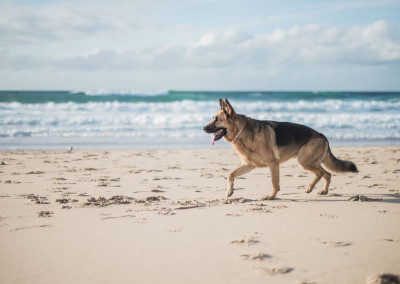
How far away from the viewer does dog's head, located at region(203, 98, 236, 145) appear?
19.6 feet

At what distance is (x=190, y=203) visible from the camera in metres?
5.44

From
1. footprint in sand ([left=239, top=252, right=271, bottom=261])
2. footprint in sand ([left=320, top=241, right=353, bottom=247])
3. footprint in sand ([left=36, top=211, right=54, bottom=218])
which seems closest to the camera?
footprint in sand ([left=239, top=252, right=271, bottom=261])

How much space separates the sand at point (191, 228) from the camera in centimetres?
314

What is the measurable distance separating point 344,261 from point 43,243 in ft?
9.24

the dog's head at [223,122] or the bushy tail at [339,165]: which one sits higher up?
the dog's head at [223,122]

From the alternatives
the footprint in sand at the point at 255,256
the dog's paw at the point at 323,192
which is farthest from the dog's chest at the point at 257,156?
the footprint in sand at the point at 255,256

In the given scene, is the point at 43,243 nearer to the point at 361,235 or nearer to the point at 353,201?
the point at 361,235

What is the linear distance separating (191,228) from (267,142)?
7.34 ft

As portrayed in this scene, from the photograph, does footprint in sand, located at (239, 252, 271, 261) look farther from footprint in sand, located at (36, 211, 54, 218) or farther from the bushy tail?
the bushy tail

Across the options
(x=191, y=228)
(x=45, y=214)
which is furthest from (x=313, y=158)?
(x=45, y=214)

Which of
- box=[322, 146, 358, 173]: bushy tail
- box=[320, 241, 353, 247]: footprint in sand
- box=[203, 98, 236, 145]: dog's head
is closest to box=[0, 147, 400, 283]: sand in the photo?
box=[320, 241, 353, 247]: footprint in sand

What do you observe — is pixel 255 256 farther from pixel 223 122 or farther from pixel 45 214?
pixel 223 122

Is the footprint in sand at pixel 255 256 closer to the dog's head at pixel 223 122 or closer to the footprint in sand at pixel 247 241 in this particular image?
the footprint in sand at pixel 247 241

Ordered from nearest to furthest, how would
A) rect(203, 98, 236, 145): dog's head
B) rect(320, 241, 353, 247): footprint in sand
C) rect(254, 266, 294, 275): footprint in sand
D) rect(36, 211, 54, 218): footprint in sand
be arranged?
rect(254, 266, 294, 275): footprint in sand
rect(320, 241, 353, 247): footprint in sand
rect(36, 211, 54, 218): footprint in sand
rect(203, 98, 236, 145): dog's head
